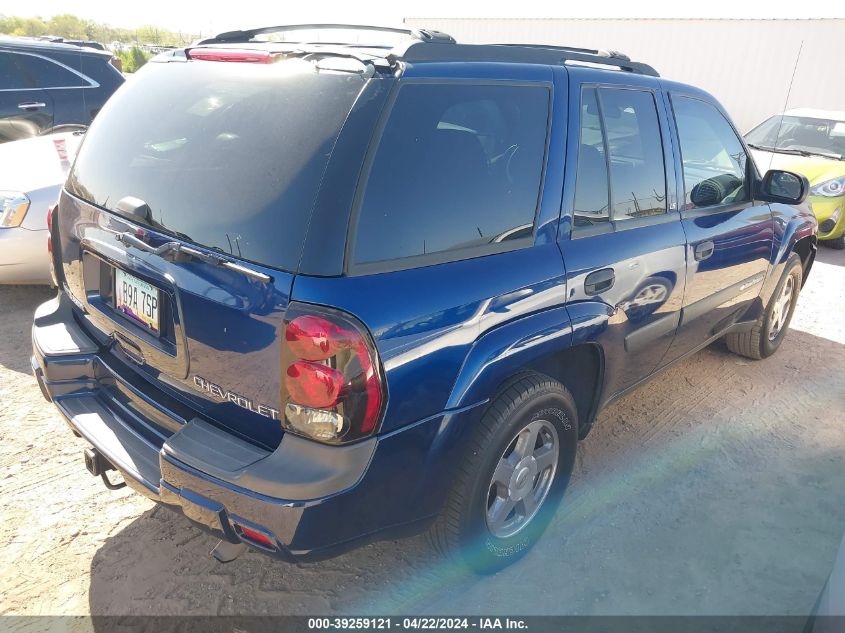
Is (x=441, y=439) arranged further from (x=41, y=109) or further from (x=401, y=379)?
(x=41, y=109)

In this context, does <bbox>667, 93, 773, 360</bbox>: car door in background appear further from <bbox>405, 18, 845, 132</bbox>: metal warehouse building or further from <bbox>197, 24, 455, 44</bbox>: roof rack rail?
<bbox>405, 18, 845, 132</bbox>: metal warehouse building

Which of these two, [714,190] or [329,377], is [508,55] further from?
[714,190]

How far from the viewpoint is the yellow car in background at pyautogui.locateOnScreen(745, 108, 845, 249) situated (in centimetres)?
725

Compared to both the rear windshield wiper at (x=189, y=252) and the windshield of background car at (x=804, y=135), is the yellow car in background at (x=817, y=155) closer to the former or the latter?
the windshield of background car at (x=804, y=135)

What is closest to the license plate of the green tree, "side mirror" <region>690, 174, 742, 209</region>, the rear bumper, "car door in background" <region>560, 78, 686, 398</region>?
the rear bumper

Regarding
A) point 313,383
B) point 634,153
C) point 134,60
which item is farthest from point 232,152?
point 134,60

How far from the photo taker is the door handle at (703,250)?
3.07 m

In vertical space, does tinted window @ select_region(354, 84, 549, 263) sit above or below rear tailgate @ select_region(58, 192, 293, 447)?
above

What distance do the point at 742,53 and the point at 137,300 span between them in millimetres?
17940

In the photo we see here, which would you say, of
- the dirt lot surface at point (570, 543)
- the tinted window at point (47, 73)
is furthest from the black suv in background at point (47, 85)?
the dirt lot surface at point (570, 543)

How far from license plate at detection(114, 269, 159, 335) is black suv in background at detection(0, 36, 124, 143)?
18.4 ft

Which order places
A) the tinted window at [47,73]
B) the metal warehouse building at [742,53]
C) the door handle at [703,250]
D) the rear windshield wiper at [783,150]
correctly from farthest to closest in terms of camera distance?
the metal warehouse building at [742,53] < the rear windshield wiper at [783,150] < the tinted window at [47,73] < the door handle at [703,250]

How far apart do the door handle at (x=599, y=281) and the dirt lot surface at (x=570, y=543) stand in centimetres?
104

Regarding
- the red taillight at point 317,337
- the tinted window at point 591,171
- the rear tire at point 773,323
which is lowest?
the rear tire at point 773,323
